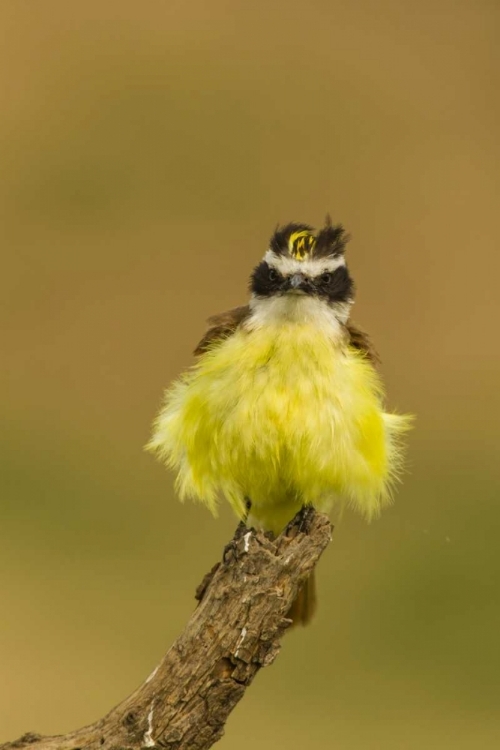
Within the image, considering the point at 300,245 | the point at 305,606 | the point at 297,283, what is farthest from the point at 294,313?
the point at 305,606

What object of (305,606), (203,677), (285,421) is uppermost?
(285,421)

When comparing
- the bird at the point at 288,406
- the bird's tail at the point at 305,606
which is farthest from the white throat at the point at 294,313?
the bird's tail at the point at 305,606

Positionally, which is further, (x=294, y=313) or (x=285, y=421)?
(x=294, y=313)

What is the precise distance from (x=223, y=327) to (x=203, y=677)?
2144 millimetres

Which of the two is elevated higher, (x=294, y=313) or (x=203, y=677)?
(x=294, y=313)

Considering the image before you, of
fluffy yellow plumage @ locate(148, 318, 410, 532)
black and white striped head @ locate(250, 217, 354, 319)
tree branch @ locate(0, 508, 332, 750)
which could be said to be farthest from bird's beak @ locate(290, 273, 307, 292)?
tree branch @ locate(0, 508, 332, 750)

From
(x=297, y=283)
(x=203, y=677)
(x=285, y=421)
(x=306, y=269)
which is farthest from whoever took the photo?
(x=306, y=269)

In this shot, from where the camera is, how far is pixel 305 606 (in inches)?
259

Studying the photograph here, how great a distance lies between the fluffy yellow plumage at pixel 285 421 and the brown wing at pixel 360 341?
0.07m

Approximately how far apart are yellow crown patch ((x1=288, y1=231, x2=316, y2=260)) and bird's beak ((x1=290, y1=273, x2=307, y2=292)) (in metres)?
0.13

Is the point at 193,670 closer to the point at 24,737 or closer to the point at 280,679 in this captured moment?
the point at 24,737

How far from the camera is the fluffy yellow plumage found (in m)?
6.25

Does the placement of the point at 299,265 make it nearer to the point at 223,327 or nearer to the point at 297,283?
the point at 297,283

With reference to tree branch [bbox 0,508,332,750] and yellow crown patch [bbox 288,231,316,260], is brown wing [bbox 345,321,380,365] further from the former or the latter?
tree branch [bbox 0,508,332,750]
